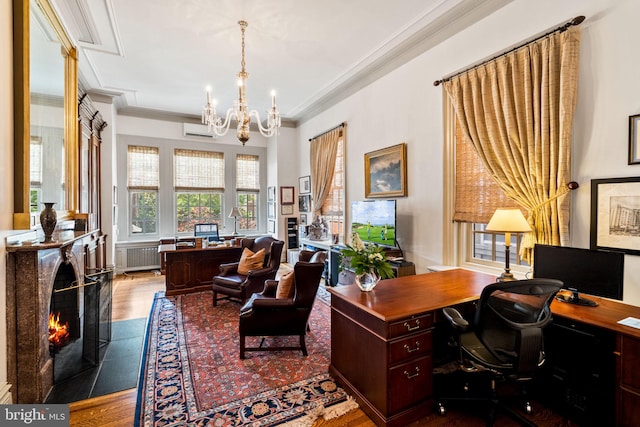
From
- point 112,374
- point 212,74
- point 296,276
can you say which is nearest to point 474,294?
point 296,276

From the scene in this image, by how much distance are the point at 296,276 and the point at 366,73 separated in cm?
365

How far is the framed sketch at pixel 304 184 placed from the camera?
7098 mm

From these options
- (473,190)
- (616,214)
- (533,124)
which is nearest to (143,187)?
(473,190)

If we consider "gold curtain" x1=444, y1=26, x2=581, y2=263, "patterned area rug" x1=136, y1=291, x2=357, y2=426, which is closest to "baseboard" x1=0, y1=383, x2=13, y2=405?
Result: "patterned area rug" x1=136, y1=291, x2=357, y2=426

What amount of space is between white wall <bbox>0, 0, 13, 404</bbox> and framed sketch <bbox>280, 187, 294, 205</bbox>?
17.9ft

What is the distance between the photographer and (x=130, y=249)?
6.55 metres

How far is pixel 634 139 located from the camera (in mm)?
2240

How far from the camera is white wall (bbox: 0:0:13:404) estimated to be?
2.01m

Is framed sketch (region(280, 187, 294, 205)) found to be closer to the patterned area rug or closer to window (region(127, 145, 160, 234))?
window (region(127, 145, 160, 234))

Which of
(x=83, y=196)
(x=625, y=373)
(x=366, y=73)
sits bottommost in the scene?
(x=625, y=373)

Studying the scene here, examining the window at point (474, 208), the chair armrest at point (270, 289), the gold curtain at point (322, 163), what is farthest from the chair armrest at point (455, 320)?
the gold curtain at point (322, 163)

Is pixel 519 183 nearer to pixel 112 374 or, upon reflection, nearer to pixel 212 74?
pixel 112 374

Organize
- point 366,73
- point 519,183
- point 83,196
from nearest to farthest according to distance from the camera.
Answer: point 519,183 < point 83,196 < point 366,73

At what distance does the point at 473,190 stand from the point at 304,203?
4398mm
